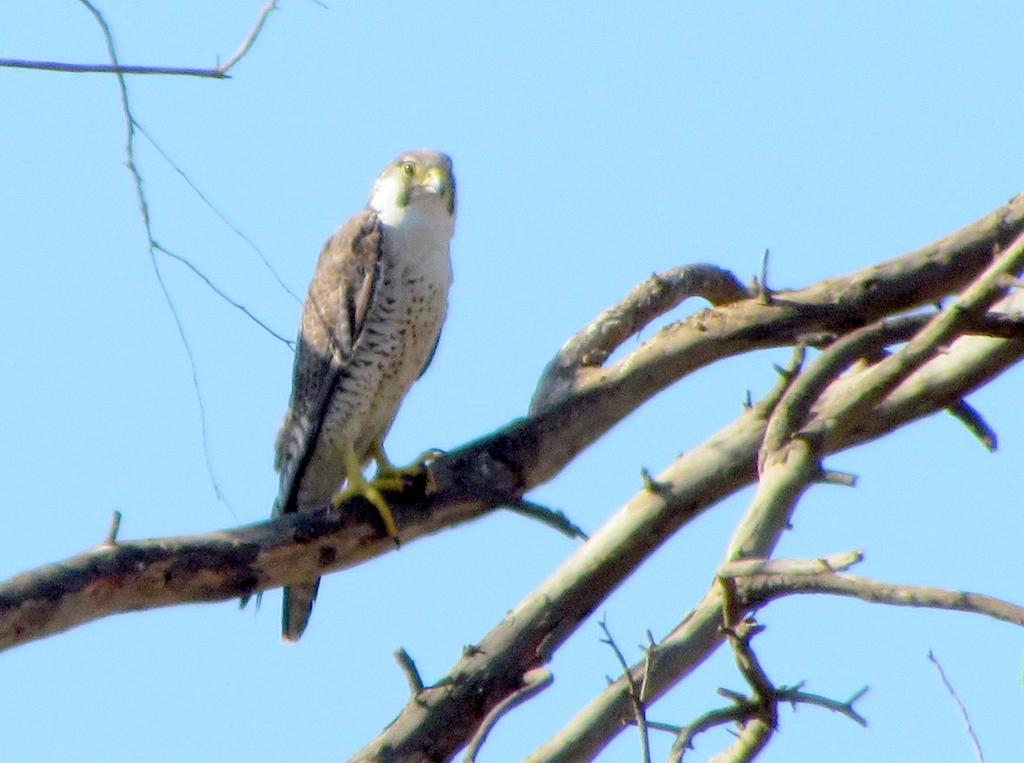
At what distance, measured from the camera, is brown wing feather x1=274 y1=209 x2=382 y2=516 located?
4.99 metres

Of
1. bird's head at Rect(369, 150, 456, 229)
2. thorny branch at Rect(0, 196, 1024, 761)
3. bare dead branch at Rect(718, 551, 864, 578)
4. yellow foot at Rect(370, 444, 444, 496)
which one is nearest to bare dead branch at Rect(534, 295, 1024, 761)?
thorny branch at Rect(0, 196, 1024, 761)

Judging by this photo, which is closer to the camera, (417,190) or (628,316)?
(628,316)

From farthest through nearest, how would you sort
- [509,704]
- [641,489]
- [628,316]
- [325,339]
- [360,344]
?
[325,339] → [360,344] → [628,316] → [641,489] → [509,704]

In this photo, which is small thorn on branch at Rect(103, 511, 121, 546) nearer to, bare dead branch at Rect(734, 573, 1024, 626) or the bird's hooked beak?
bare dead branch at Rect(734, 573, 1024, 626)

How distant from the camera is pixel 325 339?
5.07 m

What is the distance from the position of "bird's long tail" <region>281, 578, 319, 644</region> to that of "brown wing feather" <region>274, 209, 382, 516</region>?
1.26 feet

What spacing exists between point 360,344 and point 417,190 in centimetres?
64

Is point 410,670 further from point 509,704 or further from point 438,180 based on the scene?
point 438,180

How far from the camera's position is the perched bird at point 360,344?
196 inches

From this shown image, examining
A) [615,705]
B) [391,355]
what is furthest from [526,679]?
[391,355]

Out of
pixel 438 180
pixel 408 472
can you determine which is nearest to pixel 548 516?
pixel 408 472

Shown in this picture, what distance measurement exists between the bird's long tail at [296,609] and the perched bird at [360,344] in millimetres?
364

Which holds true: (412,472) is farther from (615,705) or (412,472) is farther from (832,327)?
(615,705)

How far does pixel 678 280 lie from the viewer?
4.44 meters
